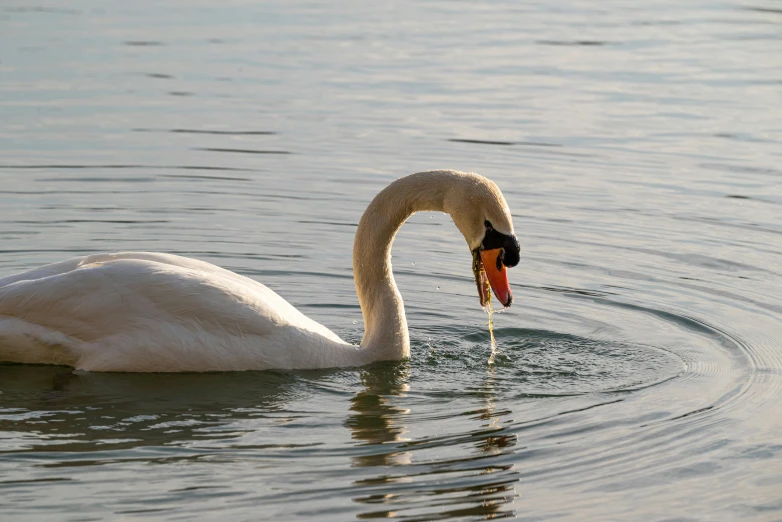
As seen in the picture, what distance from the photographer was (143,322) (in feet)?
30.0

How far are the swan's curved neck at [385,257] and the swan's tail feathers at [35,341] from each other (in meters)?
2.07

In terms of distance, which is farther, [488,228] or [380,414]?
[488,228]

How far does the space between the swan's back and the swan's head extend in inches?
52.3

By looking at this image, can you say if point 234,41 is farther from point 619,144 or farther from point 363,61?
point 619,144

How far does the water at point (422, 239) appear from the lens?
753cm

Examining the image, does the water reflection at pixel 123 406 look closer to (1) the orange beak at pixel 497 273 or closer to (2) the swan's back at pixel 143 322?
(2) the swan's back at pixel 143 322

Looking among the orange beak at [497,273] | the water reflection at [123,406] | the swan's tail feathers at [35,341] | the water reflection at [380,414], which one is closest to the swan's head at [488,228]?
the orange beak at [497,273]

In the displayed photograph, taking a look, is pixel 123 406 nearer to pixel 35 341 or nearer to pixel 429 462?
pixel 35 341

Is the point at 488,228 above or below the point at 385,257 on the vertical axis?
above

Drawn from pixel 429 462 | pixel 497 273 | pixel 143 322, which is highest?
pixel 497 273

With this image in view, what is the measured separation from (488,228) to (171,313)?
2.18 metres

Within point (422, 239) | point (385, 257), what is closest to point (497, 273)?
point (385, 257)

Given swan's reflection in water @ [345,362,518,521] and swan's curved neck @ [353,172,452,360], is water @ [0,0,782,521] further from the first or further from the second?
swan's curved neck @ [353,172,452,360]

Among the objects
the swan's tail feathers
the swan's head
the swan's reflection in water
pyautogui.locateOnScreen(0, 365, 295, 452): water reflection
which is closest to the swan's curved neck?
the swan's head
